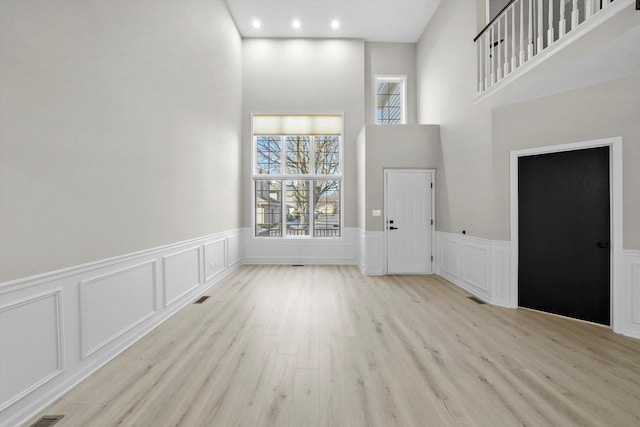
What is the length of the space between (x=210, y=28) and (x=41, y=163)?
3899 mm

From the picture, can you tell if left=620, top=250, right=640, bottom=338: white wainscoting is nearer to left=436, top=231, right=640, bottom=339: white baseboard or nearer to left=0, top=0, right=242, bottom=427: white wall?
left=436, top=231, right=640, bottom=339: white baseboard

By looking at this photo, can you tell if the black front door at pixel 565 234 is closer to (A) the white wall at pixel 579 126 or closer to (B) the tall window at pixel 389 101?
(A) the white wall at pixel 579 126

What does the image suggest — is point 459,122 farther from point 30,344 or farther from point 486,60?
point 30,344

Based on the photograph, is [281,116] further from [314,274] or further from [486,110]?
[486,110]

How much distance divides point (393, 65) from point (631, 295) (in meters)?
6.03

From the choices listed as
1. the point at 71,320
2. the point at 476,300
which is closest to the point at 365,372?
the point at 71,320

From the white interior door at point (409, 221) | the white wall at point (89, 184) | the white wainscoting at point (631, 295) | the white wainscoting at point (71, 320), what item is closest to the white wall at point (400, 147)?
the white interior door at point (409, 221)

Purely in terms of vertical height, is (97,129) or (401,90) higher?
(401,90)

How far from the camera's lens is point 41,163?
1803 mm

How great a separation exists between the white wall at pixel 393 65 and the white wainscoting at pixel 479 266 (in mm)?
3409

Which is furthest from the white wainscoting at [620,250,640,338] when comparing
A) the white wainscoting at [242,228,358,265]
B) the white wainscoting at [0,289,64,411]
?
the white wainscoting at [0,289,64,411]

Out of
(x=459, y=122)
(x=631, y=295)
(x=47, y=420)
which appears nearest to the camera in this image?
(x=47, y=420)

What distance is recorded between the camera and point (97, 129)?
88.7 inches

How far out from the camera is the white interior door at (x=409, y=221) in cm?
540
